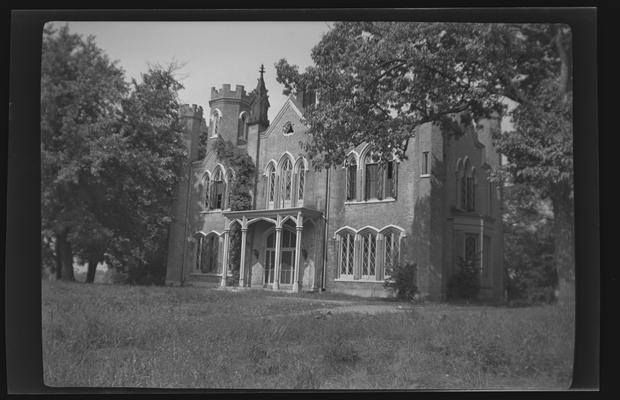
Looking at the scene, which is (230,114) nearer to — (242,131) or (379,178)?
(242,131)

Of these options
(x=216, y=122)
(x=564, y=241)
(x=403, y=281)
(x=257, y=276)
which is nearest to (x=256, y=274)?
(x=257, y=276)

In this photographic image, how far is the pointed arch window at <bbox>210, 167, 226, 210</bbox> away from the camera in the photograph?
7.82 m

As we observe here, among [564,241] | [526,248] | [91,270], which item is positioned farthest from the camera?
[91,270]

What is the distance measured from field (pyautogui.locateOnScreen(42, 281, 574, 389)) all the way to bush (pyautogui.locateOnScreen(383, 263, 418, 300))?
161 mm

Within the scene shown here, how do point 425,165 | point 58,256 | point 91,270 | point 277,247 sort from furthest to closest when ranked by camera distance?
point 277,247 < point 425,165 < point 91,270 < point 58,256

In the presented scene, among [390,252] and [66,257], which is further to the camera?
[390,252]

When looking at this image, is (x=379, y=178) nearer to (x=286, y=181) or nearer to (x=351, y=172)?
(x=351, y=172)

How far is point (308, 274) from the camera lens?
25.3ft

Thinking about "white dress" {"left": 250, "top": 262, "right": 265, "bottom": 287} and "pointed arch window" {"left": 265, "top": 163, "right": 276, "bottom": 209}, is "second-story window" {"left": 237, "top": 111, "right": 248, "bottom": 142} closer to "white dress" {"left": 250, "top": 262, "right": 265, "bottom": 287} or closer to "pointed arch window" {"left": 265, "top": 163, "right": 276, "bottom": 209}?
"pointed arch window" {"left": 265, "top": 163, "right": 276, "bottom": 209}

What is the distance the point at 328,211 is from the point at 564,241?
3324 millimetres

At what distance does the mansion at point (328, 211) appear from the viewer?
22.5 ft

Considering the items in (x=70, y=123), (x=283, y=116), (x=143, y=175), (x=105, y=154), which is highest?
(x=283, y=116)

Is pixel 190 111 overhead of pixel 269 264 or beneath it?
overhead

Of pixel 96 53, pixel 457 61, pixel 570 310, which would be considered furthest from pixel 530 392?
pixel 96 53
